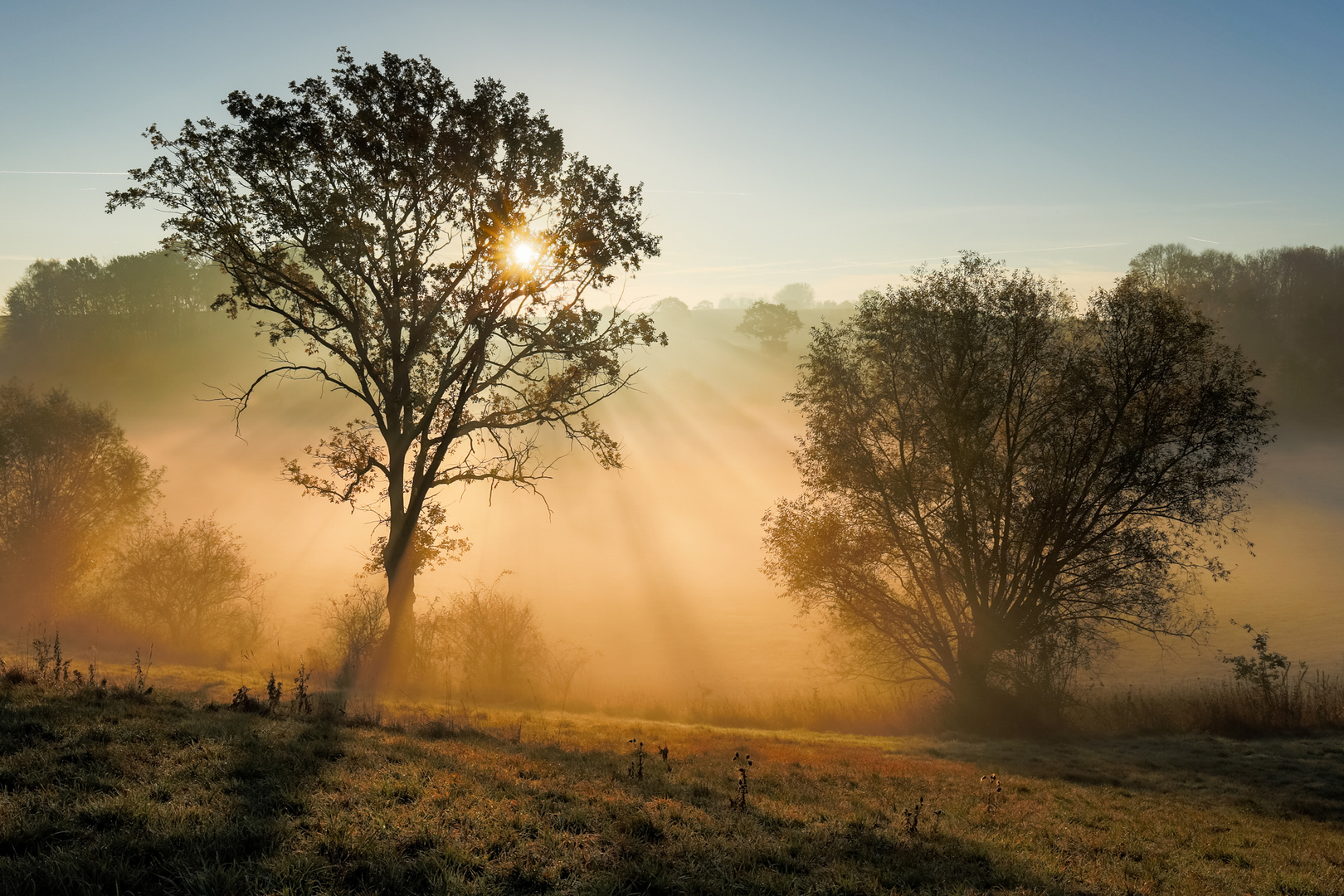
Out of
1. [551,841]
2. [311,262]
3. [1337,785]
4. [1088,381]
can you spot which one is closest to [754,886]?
[551,841]

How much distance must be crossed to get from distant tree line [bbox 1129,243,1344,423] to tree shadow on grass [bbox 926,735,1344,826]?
98.6m

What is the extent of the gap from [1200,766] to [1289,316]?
122224 mm

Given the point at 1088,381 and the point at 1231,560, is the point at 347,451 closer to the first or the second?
the point at 1088,381

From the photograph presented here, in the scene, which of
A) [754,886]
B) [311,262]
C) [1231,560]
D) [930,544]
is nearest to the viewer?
[754,886]

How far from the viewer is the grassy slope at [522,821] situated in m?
5.70

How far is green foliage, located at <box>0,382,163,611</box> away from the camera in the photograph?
135 ft

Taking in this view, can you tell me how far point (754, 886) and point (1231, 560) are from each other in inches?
3264

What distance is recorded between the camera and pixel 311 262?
20875 millimetres

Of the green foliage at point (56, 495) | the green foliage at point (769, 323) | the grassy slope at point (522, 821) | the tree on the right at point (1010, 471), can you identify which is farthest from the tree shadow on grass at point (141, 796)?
the green foliage at point (769, 323)

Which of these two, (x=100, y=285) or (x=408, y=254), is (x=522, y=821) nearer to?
(x=408, y=254)

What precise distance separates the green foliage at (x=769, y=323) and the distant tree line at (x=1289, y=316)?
63404 mm

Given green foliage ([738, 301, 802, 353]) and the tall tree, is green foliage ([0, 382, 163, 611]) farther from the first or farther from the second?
green foliage ([738, 301, 802, 353])

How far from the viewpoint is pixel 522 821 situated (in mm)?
7121

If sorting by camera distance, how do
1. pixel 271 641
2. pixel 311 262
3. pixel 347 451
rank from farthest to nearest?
pixel 271 641, pixel 347 451, pixel 311 262
